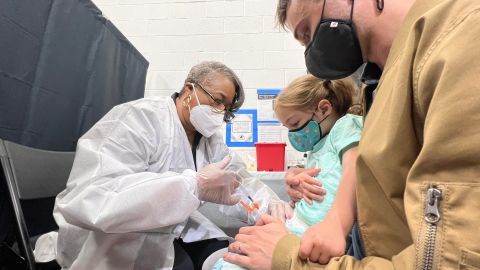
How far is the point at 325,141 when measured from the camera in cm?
118

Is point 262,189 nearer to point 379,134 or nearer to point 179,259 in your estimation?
point 179,259

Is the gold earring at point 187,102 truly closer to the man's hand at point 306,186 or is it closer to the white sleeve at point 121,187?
the white sleeve at point 121,187

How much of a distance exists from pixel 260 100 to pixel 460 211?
2.35 metres

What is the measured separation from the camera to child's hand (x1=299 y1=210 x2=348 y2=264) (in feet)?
2.07

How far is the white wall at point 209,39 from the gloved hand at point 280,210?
133 centimetres

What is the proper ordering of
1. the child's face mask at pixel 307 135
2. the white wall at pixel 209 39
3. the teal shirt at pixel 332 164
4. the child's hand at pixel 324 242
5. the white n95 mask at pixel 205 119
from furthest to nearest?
the white wall at pixel 209 39, the white n95 mask at pixel 205 119, the child's face mask at pixel 307 135, the teal shirt at pixel 332 164, the child's hand at pixel 324 242

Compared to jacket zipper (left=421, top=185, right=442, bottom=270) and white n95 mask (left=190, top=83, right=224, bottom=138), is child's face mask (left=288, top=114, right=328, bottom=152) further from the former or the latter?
→ jacket zipper (left=421, top=185, right=442, bottom=270)

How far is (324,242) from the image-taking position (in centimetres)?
67

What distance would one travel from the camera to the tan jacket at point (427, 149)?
1.24 ft

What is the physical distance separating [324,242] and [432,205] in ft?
0.97

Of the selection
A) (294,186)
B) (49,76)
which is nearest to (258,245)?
(294,186)

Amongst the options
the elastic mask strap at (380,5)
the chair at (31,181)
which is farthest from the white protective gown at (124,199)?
the elastic mask strap at (380,5)

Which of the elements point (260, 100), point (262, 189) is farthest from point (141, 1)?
point (262, 189)

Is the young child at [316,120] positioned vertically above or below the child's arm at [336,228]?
above
